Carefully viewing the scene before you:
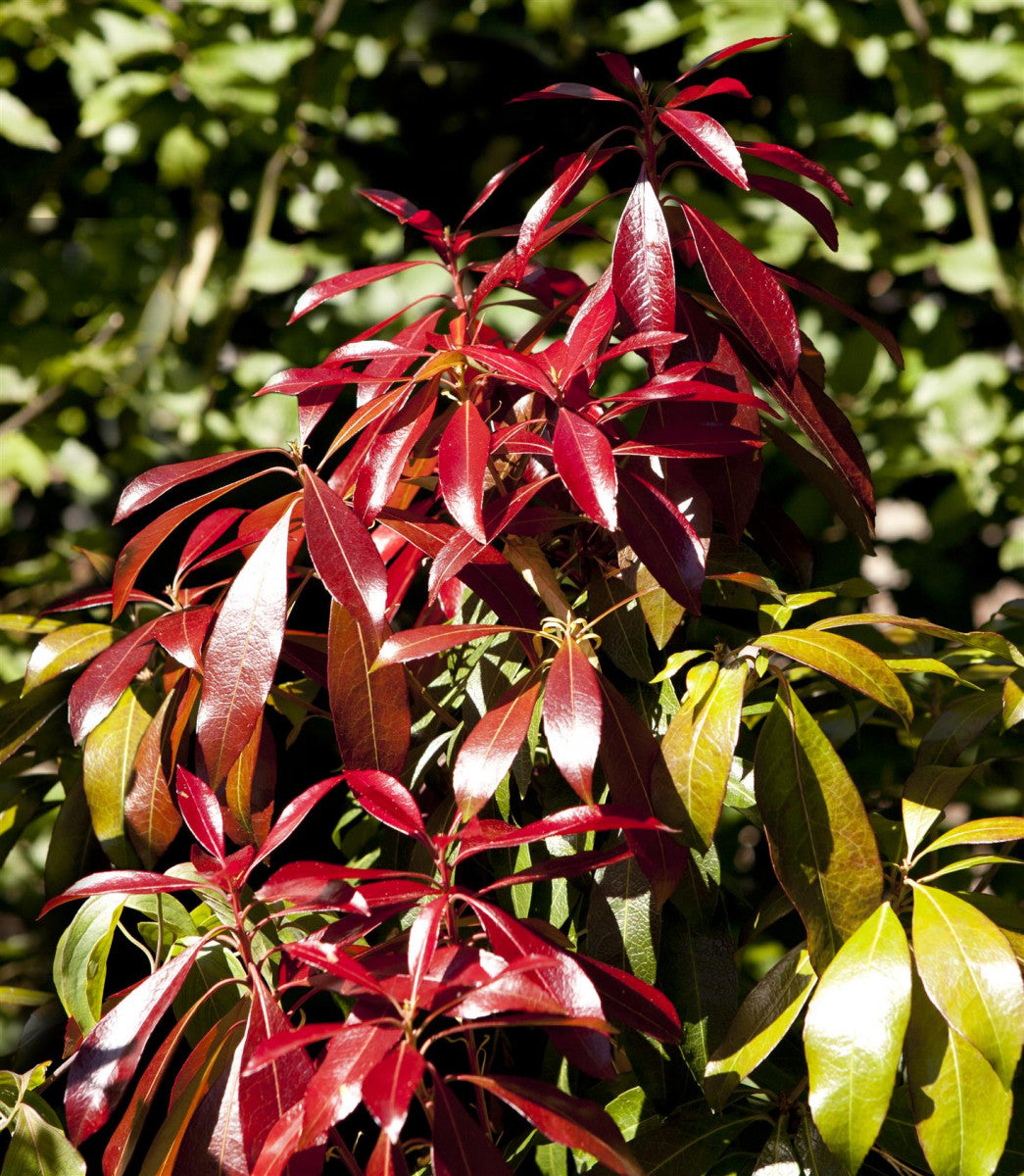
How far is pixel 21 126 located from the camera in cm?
156

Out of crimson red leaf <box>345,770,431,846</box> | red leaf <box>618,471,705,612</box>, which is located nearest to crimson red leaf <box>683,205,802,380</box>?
red leaf <box>618,471,705,612</box>

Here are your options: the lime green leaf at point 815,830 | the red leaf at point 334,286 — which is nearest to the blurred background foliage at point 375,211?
the red leaf at point 334,286

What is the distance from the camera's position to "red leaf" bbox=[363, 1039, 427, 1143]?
1.45 feet

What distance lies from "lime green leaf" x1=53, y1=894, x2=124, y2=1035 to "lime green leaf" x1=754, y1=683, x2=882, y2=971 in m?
0.42

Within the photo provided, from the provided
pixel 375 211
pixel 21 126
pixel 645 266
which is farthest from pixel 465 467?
pixel 21 126

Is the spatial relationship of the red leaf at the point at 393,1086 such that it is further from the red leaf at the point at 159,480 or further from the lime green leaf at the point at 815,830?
the red leaf at the point at 159,480

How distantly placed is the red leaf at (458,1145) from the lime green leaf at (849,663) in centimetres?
29

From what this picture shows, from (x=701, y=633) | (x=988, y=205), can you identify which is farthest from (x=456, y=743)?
(x=988, y=205)

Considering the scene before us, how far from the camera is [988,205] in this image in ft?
5.23

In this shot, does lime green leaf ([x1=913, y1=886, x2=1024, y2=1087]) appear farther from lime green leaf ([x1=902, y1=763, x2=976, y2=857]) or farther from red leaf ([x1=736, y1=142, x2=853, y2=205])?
red leaf ([x1=736, y1=142, x2=853, y2=205])

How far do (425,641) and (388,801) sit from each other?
0.30ft

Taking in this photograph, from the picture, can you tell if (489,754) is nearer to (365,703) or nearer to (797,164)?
(365,703)

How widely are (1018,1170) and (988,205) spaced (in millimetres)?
1365

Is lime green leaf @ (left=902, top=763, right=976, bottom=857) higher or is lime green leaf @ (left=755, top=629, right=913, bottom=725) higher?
lime green leaf @ (left=755, top=629, right=913, bottom=725)
